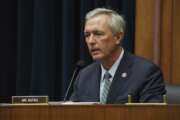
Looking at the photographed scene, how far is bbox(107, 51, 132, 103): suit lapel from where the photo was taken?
104 inches

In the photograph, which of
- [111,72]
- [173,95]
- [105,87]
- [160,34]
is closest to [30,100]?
[105,87]

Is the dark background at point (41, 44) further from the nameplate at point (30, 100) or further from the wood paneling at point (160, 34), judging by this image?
the nameplate at point (30, 100)

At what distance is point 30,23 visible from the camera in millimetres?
4094

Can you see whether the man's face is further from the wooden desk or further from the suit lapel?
the wooden desk

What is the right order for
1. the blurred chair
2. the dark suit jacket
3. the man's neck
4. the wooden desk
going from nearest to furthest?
the wooden desk < the dark suit jacket < the blurred chair < the man's neck

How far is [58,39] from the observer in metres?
4.10

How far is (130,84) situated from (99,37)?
35 centimetres

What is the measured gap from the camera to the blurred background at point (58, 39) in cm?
388

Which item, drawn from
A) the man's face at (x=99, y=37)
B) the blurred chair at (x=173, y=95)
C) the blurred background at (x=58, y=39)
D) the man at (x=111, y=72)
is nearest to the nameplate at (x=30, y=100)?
the man at (x=111, y=72)

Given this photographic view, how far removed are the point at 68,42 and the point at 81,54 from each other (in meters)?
0.15

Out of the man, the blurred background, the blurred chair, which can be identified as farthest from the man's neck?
the blurred background

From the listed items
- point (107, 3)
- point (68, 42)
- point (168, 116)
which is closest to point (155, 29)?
point (107, 3)

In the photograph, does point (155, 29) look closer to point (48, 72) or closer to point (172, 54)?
point (172, 54)

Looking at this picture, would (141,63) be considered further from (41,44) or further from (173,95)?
Answer: (41,44)
